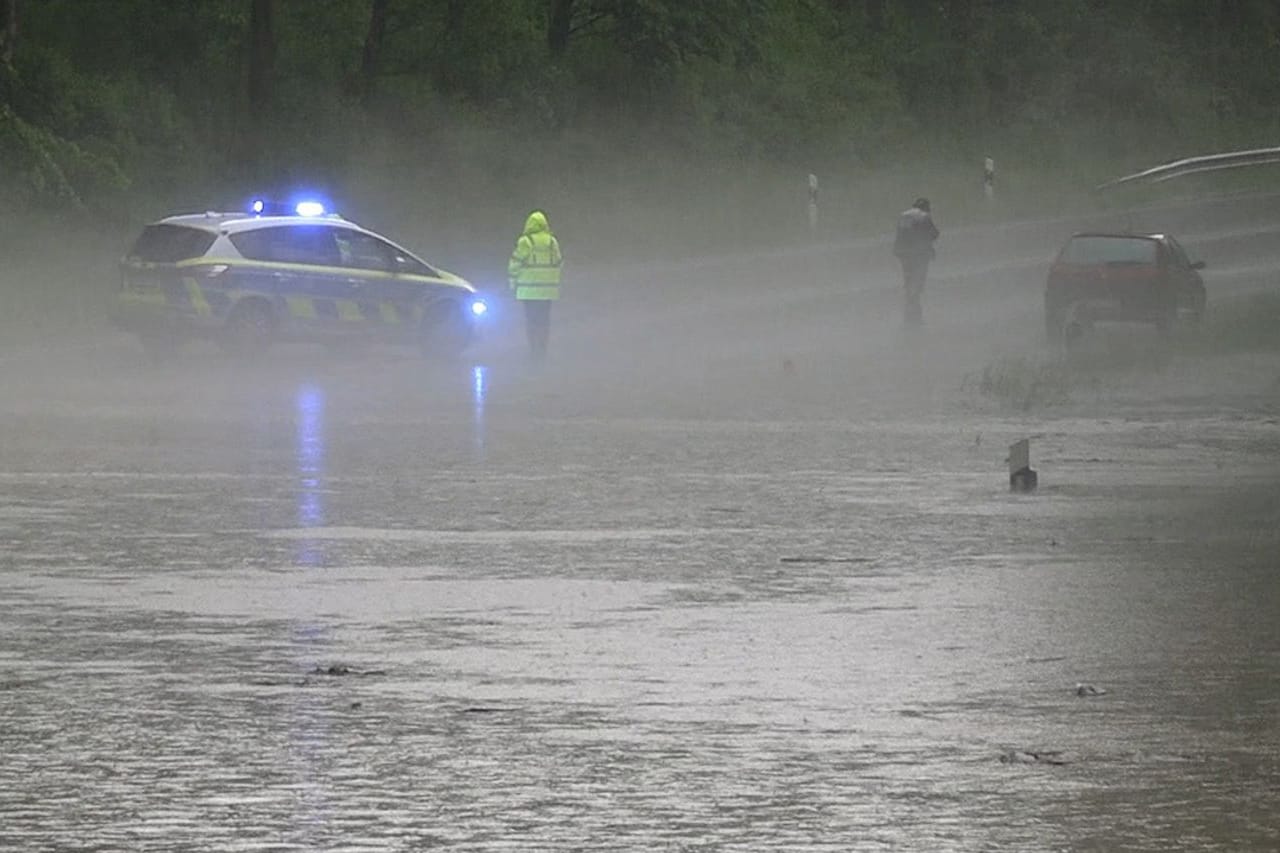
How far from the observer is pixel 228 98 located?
51.8 m

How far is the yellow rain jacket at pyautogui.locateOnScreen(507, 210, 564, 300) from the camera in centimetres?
3084

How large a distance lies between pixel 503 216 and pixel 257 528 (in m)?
34.1

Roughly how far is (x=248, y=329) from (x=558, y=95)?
26.3 m

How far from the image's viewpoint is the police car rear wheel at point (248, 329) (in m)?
30.5

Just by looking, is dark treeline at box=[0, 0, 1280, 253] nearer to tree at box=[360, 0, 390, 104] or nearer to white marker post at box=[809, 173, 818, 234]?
tree at box=[360, 0, 390, 104]

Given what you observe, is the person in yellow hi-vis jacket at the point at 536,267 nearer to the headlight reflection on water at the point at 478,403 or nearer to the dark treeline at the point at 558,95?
the headlight reflection on water at the point at 478,403

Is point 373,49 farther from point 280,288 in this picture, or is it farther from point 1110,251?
point 280,288

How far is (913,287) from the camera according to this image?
129 feet

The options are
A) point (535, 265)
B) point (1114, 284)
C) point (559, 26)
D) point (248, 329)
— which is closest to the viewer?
point (248, 329)

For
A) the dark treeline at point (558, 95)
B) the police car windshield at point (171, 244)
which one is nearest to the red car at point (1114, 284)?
the police car windshield at point (171, 244)

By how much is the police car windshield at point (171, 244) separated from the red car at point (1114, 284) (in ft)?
37.0

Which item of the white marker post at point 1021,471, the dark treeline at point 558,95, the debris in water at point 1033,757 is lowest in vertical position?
the debris in water at point 1033,757

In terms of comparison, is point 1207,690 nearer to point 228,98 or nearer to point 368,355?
point 368,355

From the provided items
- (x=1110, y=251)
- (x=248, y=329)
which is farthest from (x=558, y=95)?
(x=248, y=329)
